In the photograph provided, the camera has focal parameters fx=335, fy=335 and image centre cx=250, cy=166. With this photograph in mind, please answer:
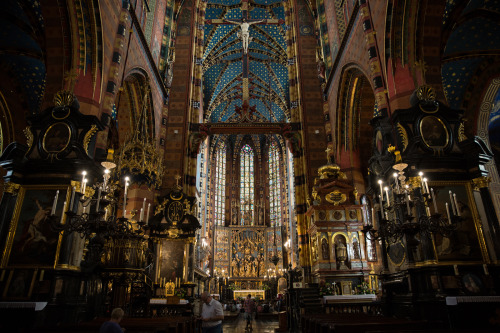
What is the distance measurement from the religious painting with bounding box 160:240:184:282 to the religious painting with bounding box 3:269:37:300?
23.4 feet

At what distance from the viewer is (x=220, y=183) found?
3269cm

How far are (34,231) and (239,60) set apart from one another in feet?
73.4

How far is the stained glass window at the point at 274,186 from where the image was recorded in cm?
3148

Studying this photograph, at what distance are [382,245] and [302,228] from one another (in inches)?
279

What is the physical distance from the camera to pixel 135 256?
897 centimetres

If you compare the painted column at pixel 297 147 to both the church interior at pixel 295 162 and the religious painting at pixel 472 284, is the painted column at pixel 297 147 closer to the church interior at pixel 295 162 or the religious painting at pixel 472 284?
the church interior at pixel 295 162

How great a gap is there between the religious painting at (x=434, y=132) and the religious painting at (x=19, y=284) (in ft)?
29.1

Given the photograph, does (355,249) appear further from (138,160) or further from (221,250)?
(221,250)

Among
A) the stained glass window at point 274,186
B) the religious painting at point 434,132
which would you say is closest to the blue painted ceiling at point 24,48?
the religious painting at point 434,132

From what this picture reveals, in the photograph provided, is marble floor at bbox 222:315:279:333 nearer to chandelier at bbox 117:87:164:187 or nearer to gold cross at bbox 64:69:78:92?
chandelier at bbox 117:87:164:187

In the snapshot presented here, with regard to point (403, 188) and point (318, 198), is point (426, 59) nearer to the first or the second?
point (403, 188)

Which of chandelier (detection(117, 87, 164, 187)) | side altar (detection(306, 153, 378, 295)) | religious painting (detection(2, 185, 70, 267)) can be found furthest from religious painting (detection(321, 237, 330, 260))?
religious painting (detection(2, 185, 70, 267))

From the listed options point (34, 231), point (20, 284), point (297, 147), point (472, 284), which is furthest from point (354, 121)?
point (20, 284)

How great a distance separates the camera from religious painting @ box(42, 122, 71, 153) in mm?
7785
